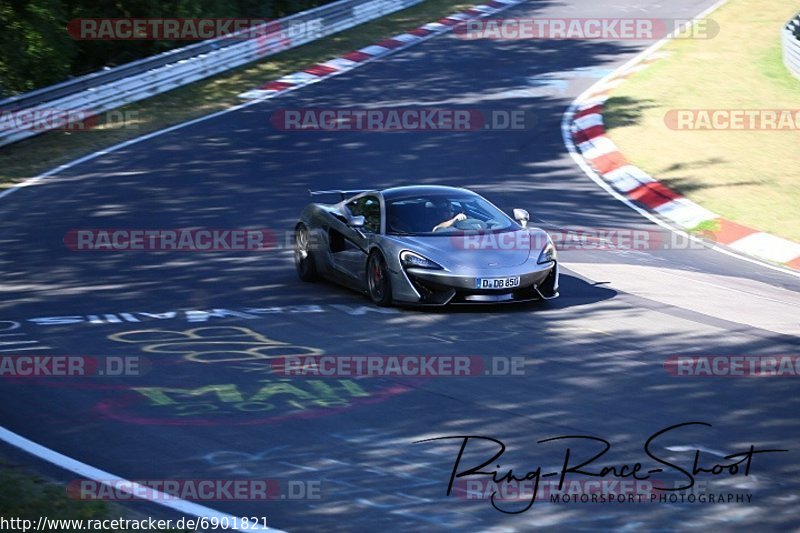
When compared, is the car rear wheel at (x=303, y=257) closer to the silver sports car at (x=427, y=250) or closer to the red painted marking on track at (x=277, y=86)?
the silver sports car at (x=427, y=250)

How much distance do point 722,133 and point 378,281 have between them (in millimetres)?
11161

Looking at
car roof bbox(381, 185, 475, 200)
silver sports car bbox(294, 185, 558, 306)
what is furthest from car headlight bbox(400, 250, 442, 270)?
car roof bbox(381, 185, 475, 200)

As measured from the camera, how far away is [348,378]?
31.9ft

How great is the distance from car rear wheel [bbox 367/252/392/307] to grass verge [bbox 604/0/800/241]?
664 centimetres

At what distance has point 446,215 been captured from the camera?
508 inches

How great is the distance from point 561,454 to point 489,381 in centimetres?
182

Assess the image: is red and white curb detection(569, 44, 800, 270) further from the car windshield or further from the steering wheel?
the steering wheel

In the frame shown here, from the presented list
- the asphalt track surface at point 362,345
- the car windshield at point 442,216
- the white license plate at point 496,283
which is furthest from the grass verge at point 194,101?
the white license plate at point 496,283

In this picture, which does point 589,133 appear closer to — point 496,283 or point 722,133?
point 722,133

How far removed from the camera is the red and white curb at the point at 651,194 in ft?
52.2

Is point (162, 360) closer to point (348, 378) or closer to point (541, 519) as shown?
point (348, 378)

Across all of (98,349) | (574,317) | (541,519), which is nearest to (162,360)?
(98,349)

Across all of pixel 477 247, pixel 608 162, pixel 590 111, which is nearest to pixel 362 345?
pixel 477 247

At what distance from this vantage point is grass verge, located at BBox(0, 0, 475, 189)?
2039 cm
